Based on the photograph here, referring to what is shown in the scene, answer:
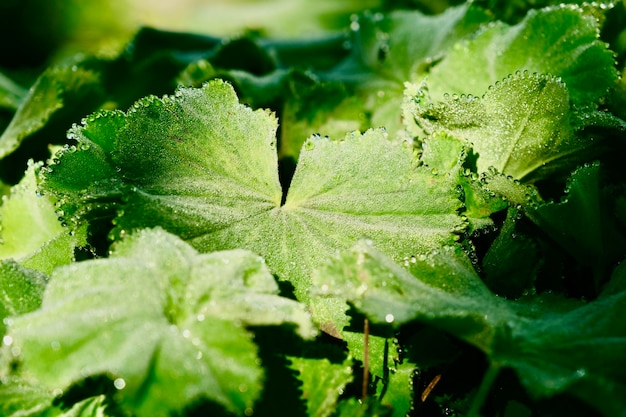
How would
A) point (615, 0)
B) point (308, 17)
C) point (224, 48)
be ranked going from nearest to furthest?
point (615, 0) → point (224, 48) → point (308, 17)

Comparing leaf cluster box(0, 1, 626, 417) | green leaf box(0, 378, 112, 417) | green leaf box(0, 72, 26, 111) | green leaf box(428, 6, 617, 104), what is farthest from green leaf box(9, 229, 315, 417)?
green leaf box(0, 72, 26, 111)

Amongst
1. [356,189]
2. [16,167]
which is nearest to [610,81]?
[356,189]

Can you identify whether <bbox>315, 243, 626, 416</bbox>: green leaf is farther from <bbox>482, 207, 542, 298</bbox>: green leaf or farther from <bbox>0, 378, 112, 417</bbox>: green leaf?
<bbox>0, 378, 112, 417</bbox>: green leaf

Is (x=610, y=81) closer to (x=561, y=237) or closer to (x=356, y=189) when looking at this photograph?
(x=561, y=237)

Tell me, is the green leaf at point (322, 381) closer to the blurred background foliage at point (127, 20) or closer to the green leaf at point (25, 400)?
the green leaf at point (25, 400)

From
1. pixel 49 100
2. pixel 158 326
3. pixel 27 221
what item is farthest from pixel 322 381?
pixel 49 100

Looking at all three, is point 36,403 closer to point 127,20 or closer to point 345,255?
point 345,255
